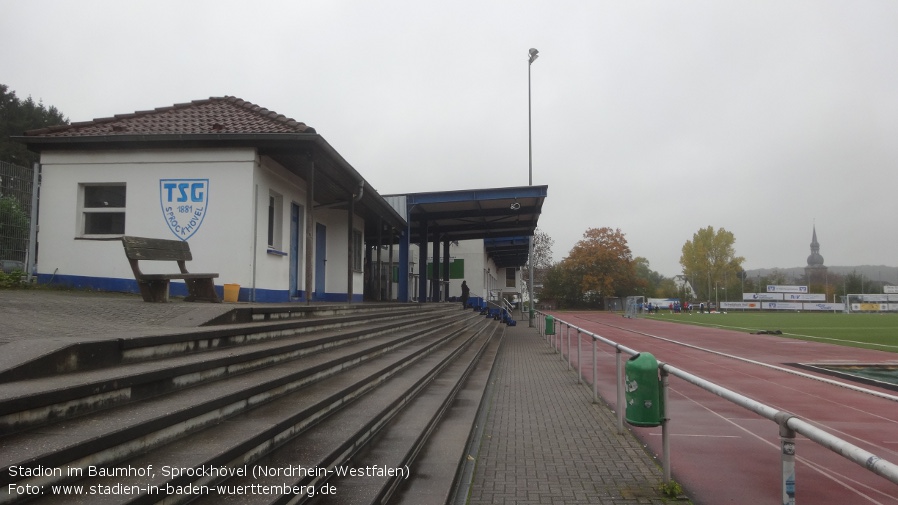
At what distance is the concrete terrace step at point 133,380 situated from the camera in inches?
110

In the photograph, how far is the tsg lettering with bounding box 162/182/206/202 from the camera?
1043 centimetres

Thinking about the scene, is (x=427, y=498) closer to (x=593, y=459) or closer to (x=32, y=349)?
(x=593, y=459)

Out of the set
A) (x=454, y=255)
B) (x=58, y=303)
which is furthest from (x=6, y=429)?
(x=454, y=255)

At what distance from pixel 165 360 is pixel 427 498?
2123 mm

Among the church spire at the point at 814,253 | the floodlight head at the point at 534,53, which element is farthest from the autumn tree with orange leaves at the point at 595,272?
the church spire at the point at 814,253

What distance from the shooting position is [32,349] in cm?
356

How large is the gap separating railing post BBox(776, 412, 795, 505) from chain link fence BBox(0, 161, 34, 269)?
43.3 feet

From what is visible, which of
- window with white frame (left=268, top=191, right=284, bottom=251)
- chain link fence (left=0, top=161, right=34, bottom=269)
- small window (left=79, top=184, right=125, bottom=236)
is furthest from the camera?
window with white frame (left=268, top=191, right=284, bottom=251)

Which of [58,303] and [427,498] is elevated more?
[58,303]

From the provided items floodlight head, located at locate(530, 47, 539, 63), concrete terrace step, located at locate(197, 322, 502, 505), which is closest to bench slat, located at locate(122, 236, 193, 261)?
concrete terrace step, located at locate(197, 322, 502, 505)

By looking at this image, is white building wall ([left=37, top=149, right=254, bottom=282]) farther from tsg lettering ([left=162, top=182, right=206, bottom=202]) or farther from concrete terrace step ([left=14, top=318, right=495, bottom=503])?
concrete terrace step ([left=14, top=318, right=495, bottom=503])

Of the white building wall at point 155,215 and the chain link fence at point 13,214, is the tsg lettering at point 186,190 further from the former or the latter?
the chain link fence at point 13,214

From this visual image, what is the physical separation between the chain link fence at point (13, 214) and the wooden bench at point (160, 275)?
535 centimetres

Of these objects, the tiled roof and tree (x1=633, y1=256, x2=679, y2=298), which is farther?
tree (x1=633, y1=256, x2=679, y2=298)
